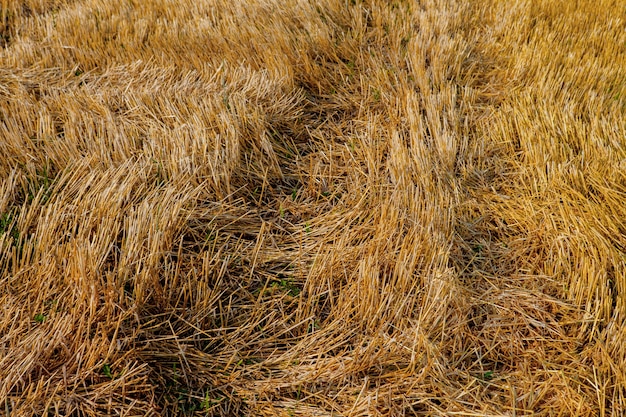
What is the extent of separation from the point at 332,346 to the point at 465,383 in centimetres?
47

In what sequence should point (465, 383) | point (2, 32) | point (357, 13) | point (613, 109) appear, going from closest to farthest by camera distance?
point (465, 383) < point (613, 109) < point (357, 13) < point (2, 32)

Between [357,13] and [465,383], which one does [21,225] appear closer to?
[465,383]

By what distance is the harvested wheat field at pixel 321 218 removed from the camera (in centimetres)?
187

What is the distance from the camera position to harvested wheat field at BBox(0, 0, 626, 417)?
187 centimetres

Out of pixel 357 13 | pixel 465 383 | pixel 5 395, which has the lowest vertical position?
pixel 465 383

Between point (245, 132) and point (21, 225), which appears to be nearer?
point (21, 225)

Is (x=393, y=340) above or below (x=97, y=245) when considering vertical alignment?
below

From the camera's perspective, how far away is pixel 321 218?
2500 millimetres

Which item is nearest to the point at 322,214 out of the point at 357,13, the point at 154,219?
the point at 154,219

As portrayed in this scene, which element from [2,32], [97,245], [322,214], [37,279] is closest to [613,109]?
[322,214]

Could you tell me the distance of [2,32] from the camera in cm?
389

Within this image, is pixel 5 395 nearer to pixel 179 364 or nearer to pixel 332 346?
pixel 179 364

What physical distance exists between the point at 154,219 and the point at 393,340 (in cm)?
101

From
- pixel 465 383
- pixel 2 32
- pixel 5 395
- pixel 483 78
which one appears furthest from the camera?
pixel 2 32
